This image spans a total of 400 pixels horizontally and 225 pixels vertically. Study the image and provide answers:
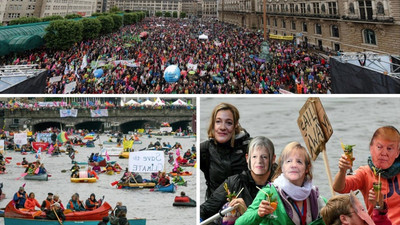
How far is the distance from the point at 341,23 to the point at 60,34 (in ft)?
94.7

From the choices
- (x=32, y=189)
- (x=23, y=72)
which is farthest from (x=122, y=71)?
(x=23, y=72)

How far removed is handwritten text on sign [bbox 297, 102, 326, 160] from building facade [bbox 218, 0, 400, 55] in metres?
23.9

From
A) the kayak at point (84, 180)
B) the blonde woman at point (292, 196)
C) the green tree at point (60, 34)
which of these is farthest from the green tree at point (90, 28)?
the blonde woman at point (292, 196)

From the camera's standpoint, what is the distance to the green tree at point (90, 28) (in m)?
41.2

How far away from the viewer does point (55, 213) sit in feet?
27.3

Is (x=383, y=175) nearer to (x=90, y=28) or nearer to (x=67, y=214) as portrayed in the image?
(x=67, y=214)

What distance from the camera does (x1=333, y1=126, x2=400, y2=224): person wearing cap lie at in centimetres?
337

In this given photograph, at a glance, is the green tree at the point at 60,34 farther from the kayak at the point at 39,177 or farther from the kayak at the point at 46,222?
the kayak at the point at 46,222

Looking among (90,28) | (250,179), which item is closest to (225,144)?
(250,179)

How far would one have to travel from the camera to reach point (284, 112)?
6.00m

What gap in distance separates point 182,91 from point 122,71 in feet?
21.6

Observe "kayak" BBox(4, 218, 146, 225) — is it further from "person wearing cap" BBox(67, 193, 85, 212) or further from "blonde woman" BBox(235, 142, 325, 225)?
"blonde woman" BBox(235, 142, 325, 225)

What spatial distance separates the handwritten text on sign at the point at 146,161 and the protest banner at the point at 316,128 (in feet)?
17.9

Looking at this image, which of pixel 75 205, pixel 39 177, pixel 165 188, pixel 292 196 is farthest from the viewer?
pixel 39 177
